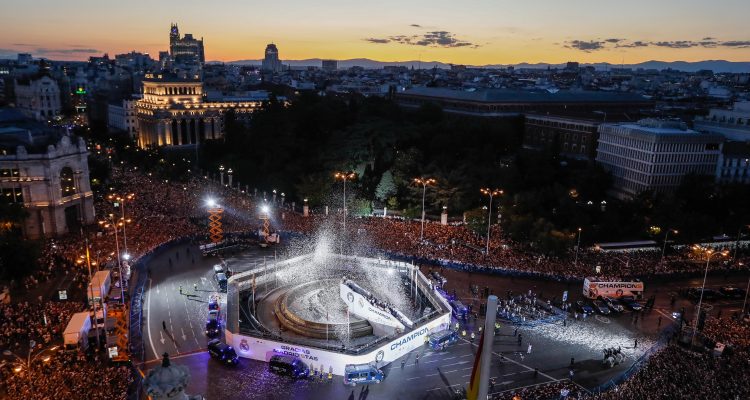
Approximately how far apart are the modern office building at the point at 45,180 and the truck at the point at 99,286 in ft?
59.7

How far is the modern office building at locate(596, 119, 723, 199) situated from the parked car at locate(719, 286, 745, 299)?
21.5 meters

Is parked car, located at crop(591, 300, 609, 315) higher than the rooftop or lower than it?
lower

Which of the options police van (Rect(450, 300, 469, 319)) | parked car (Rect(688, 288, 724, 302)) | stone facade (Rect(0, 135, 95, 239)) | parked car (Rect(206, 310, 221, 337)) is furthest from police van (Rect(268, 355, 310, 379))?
stone facade (Rect(0, 135, 95, 239))

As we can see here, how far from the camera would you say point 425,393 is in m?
24.5

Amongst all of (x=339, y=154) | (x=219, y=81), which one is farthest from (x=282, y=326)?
(x=219, y=81)

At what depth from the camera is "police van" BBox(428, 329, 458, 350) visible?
93.4 ft

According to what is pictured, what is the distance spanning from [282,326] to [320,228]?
1894 cm

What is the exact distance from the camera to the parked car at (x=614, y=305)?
32.9m

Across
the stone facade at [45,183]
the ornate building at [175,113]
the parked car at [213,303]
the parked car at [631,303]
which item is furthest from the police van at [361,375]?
the ornate building at [175,113]

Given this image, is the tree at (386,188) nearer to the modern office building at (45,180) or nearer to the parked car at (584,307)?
the parked car at (584,307)

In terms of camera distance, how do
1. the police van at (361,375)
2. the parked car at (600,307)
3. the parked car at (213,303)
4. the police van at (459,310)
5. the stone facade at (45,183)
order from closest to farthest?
the police van at (361,375), the parked car at (213,303), the police van at (459,310), the parked car at (600,307), the stone facade at (45,183)

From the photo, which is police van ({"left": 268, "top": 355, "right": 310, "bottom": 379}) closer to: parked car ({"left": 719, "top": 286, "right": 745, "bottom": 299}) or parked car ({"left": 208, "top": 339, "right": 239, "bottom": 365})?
parked car ({"left": 208, "top": 339, "right": 239, "bottom": 365})

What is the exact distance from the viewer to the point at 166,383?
909 cm

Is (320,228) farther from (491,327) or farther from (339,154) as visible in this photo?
(491,327)
